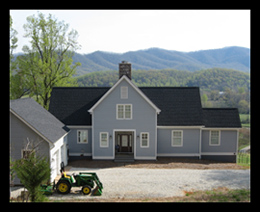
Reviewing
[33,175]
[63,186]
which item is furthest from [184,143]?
[33,175]

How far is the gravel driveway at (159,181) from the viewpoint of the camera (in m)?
14.8

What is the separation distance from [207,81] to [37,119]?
115m

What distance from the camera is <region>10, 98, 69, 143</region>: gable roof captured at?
658 inches

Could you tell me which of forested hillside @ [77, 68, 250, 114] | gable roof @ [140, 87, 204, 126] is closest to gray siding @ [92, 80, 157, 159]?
gable roof @ [140, 87, 204, 126]

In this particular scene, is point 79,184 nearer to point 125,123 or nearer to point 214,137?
point 125,123

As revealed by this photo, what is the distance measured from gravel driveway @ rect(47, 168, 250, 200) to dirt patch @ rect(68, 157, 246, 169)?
3.19 ft

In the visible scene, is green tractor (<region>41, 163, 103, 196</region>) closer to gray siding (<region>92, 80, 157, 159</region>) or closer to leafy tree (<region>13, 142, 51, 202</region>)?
leafy tree (<region>13, 142, 51, 202</region>)

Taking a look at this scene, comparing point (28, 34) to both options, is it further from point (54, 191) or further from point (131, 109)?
point (54, 191)

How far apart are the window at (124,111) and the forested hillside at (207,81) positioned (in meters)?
66.2

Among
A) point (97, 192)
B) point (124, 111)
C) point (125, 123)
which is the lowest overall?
point (97, 192)

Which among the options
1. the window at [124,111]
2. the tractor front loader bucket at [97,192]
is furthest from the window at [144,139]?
the tractor front loader bucket at [97,192]

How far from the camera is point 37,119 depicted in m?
18.9

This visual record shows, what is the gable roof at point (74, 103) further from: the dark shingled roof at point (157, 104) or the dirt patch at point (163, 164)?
the dirt patch at point (163, 164)
